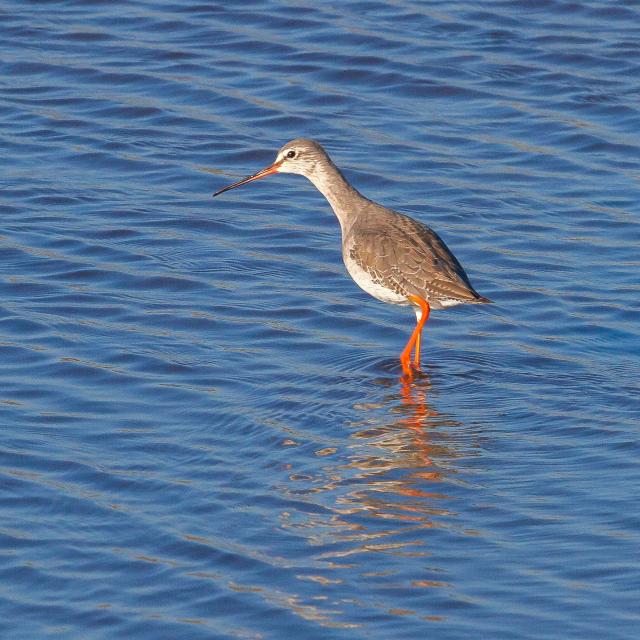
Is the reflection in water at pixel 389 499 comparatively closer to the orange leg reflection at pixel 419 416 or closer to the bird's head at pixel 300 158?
the orange leg reflection at pixel 419 416

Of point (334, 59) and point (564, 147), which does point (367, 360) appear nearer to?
point (564, 147)

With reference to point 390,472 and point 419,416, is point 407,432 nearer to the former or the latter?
point 419,416

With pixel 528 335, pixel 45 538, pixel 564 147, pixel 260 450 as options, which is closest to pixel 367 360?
pixel 528 335

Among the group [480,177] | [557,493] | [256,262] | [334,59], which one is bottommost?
[557,493]

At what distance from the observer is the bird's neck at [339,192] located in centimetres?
1146

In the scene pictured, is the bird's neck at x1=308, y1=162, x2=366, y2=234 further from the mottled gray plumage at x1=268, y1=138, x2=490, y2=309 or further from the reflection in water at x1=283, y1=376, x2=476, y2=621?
the reflection in water at x1=283, y1=376, x2=476, y2=621

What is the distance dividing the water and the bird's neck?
0.60 meters

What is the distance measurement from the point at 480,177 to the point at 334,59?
3337mm

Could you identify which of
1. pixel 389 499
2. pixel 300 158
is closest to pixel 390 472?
pixel 389 499

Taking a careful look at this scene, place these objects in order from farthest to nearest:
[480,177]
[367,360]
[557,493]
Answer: [480,177] < [367,360] < [557,493]

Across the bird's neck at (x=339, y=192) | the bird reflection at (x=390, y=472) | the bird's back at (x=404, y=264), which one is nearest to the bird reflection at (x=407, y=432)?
the bird reflection at (x=390, y=472)

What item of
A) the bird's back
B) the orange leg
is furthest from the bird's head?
the orange leg

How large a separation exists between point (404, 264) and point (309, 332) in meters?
0.85

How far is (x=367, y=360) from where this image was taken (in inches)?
415
